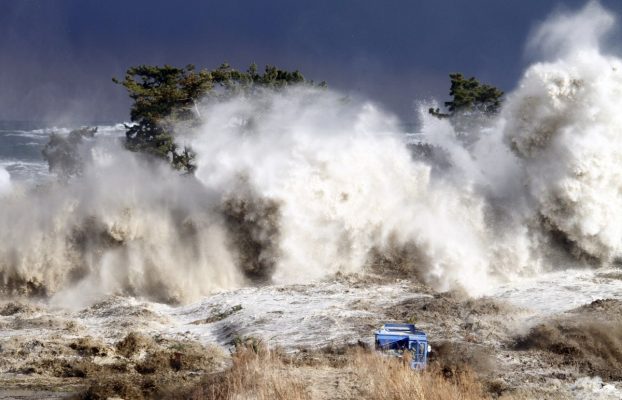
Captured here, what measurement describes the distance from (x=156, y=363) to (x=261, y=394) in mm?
5100

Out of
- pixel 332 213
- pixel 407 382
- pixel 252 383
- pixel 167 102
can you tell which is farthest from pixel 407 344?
pixel 167 102

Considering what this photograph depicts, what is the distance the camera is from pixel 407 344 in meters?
14.4

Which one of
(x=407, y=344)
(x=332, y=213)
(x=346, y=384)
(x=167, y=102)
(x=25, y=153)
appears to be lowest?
(x=346, y=384)

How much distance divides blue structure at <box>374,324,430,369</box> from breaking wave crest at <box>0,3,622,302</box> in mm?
10015

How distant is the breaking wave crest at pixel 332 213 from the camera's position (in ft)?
82.5

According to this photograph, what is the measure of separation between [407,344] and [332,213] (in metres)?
12.7

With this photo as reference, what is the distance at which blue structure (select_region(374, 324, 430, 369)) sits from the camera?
14.1m

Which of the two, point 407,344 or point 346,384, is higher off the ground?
point 407,344

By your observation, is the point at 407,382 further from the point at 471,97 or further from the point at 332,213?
the point at 471,97

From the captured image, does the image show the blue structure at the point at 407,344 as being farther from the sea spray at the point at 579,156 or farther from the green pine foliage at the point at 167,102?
the green pine foliage at the point at 167,102

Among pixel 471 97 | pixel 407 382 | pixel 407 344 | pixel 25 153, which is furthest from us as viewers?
pixel 25 153

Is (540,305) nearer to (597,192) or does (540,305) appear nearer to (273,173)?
(597,192)

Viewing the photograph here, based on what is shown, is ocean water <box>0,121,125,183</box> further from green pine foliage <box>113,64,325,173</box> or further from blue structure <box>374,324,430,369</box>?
blue structure <box>374,324,430,369</box>

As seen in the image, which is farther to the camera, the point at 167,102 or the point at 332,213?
the point at 167,102
